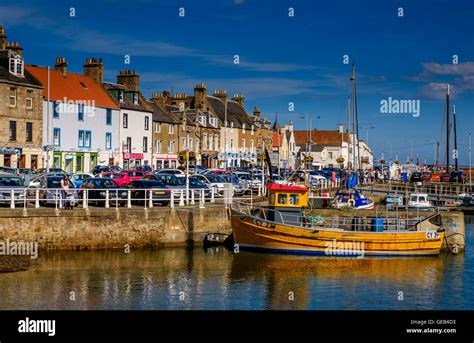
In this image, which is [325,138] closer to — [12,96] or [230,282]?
[12,96]

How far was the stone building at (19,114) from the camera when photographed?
51.2m

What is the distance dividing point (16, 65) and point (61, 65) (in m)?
8.65

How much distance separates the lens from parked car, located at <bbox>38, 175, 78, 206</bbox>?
29.5m

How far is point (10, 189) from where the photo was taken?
98.3ft

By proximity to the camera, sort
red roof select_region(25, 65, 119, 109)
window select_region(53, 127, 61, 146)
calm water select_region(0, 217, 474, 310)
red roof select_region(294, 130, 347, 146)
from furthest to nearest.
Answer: red roof select_region(294, 130, 347, 146)
red roof select_region(25, 65, 119, 109)
window select_region(53, 127, 61, 146)
calm water select_region(0, 217, 474, 310)

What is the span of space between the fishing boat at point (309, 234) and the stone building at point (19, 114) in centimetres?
2655

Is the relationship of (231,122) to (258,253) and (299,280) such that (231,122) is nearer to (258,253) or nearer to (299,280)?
(258,253)

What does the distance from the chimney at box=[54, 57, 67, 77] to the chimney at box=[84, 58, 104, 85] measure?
3971 mm

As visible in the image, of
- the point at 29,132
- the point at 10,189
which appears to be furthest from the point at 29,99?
the point at 10,189

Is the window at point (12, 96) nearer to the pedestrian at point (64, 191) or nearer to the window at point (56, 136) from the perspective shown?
the window at point (56, 136)

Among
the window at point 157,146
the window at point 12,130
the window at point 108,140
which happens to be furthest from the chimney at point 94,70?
the window at point 12,130

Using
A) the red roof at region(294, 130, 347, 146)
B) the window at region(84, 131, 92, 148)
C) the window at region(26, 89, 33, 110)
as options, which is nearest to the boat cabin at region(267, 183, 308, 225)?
the window at region(26, 89, 33, 110)

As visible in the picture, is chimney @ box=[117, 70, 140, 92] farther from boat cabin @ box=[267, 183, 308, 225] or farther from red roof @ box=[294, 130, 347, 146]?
red roof @ box=[294, 130, 347, 146]
